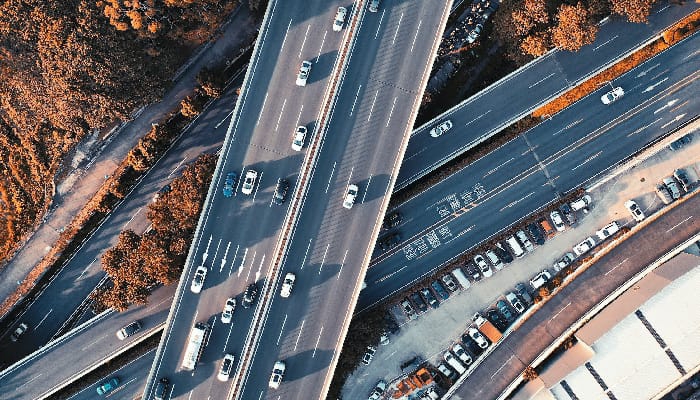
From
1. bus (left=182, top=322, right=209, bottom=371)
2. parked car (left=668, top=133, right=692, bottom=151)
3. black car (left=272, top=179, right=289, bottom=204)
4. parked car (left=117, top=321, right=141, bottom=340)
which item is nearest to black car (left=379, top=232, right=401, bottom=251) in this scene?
black car (left=272, top=179, right=289, bottom=204)

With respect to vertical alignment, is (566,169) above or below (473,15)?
below

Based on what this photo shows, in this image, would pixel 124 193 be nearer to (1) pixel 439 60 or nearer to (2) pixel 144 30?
(2) pixel 144 30

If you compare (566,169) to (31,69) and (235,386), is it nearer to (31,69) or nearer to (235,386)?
(235,386)

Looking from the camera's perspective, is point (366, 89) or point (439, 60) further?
point (439, 60)

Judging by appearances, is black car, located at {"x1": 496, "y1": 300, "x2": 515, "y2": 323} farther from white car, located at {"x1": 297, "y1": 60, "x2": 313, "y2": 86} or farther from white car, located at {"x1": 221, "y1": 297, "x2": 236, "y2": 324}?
white car, located at {"x1": 297, "y1": 60, "x2": 313, "y2": 86}

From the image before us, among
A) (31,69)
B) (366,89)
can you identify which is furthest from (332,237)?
(31,69)

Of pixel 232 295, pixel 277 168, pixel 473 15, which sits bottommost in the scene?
pixel 232 295
